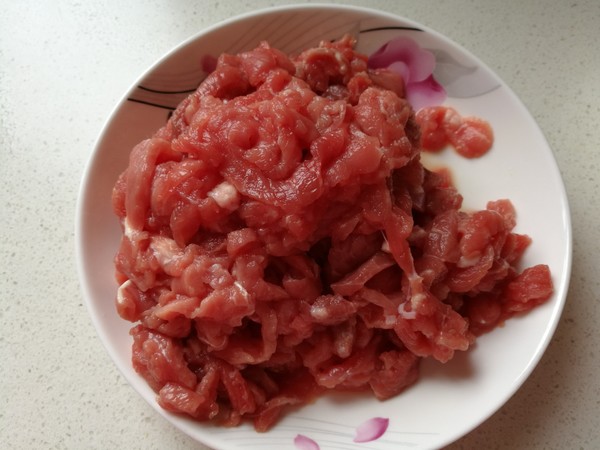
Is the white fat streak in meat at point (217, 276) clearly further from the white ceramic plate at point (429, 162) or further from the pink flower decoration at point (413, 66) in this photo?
the pink flower decoration at point (413, 66)

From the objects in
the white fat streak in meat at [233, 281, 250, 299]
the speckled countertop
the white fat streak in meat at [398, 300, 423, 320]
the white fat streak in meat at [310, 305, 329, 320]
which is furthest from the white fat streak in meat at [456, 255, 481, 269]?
the white fat streak in meat at [233, 281, 250, 299]

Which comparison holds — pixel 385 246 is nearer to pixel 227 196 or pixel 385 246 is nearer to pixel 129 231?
pixel 227 196

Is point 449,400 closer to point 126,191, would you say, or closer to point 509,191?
point 509,191

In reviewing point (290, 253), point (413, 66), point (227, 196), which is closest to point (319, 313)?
point (290, 253)

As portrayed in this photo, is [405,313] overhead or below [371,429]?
overhead

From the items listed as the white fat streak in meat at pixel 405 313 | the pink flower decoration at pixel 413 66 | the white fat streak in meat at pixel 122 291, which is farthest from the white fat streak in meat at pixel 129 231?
the pink flower decoration at pixel 413 66
